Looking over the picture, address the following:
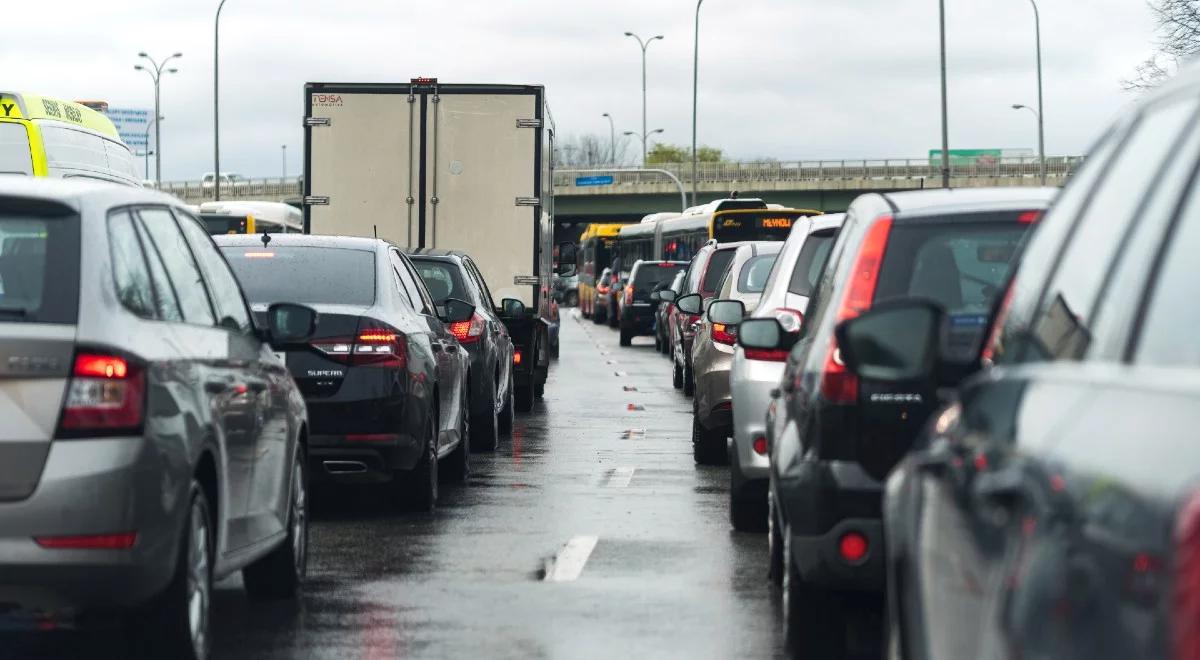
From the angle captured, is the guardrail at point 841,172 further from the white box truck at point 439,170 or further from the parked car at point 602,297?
the white box truck at point 439,170

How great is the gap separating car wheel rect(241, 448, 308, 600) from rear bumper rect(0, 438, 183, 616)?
7.34 ft

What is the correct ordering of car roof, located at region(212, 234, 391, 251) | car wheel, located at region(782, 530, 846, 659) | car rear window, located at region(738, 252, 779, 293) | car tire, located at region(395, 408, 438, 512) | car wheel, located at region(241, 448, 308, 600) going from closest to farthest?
car wheel, located at region(782, 530, 846, 659)
car wheel, located at region(241, 448, 308, 600)
car tire, located at region(395, 408, 438, 512)
car roof, located at region(212, 234, 391, 251)
car rear window, located at region(738, 252, 779, 293)

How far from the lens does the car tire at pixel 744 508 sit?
1004 centimetres

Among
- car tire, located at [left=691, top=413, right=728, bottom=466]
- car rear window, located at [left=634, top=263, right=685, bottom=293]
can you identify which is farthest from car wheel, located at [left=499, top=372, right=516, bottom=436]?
car rear window, located at [left=634, top=263, right=685, bottom=293]

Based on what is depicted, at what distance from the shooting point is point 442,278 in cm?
1634

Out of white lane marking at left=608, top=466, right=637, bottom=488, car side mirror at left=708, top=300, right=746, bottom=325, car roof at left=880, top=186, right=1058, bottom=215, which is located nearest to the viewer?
car roof at left=880, top=186, right=1058, bottom=215

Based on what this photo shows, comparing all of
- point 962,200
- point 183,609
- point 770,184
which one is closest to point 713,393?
point 962,200

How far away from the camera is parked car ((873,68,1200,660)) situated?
7.73ft

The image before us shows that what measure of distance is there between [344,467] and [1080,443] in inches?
330

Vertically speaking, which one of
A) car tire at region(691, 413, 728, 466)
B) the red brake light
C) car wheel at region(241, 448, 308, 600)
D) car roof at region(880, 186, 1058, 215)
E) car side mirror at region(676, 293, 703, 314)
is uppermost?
car roof at region(880, 186, 1058, 215)

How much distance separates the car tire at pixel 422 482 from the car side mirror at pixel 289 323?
3.29 metres

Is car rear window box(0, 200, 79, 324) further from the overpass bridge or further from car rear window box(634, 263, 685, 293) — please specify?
the overpass bridge

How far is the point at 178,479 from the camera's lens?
581 centimetres

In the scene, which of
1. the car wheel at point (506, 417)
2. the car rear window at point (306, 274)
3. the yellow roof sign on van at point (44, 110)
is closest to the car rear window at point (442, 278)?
the car wheel at point (506, 417)
